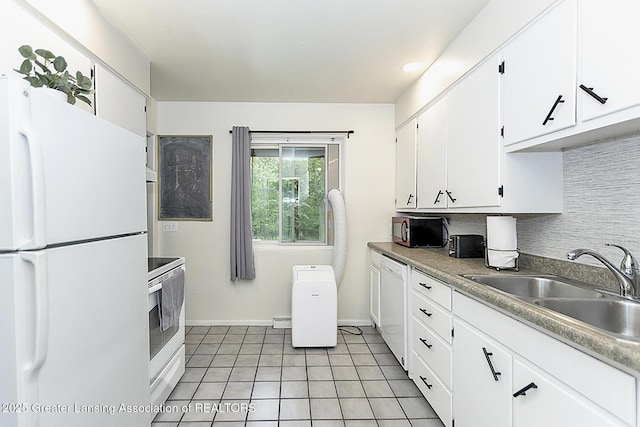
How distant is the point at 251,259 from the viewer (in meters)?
3.60

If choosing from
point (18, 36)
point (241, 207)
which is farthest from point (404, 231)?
point (18, 36)

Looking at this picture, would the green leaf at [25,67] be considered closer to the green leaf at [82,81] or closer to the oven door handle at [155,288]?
the green leaf at [82,81]

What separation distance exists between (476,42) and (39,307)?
2.43 meters

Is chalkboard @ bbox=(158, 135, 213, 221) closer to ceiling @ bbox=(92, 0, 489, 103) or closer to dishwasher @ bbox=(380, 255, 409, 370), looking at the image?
ceiling @ bbox=(92, 0, 489, 103)

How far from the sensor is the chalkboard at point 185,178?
368cm

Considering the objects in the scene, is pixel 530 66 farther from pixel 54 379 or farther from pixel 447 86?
pixel 54 379

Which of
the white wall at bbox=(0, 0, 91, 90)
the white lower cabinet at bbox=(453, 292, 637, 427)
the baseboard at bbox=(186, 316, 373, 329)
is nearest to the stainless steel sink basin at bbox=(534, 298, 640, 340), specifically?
the white lower cabinet at bbox=(453, 292, 637, 427)

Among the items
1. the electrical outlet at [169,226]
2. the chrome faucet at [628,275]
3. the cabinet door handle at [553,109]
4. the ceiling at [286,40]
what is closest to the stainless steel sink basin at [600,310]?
the chrome faucet at [628,275]

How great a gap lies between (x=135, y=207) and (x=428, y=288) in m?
1.72

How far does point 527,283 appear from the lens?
5.74ft

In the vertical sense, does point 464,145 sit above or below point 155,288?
above

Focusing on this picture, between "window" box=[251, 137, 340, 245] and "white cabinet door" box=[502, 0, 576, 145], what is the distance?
2249 mm

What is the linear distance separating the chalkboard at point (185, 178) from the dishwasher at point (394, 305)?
6.62ft

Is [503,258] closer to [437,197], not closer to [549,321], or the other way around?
[437,197]
